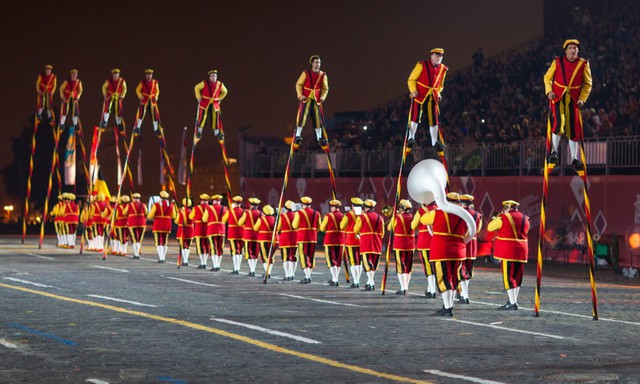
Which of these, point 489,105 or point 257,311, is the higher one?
point 489,105

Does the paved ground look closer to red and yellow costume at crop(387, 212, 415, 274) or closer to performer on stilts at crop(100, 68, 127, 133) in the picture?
red and yellow costume at crop(387, 212, 415, 274)

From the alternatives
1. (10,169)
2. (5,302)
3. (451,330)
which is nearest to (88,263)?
(5,302)

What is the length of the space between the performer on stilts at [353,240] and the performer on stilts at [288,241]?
5.90 ft

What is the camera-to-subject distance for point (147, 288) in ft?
73.4

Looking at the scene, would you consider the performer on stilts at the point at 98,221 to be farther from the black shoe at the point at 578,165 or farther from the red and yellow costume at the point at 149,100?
the black shoe at the point at 578,165

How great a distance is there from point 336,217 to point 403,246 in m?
2.72

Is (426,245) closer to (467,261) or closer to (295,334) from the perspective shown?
(467,261)

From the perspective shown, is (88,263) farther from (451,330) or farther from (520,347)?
(520,347)

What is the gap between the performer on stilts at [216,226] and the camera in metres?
29.5

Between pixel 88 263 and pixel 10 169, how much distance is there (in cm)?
6305

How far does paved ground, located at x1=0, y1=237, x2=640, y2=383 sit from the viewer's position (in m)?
11.7

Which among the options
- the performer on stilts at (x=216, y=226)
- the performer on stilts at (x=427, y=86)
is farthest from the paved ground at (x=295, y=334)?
the performer on stilts at (x=216, y=226)

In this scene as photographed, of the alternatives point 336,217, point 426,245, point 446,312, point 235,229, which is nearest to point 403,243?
point 426,245

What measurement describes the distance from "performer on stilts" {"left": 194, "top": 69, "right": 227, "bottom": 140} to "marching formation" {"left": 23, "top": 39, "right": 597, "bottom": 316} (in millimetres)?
25
